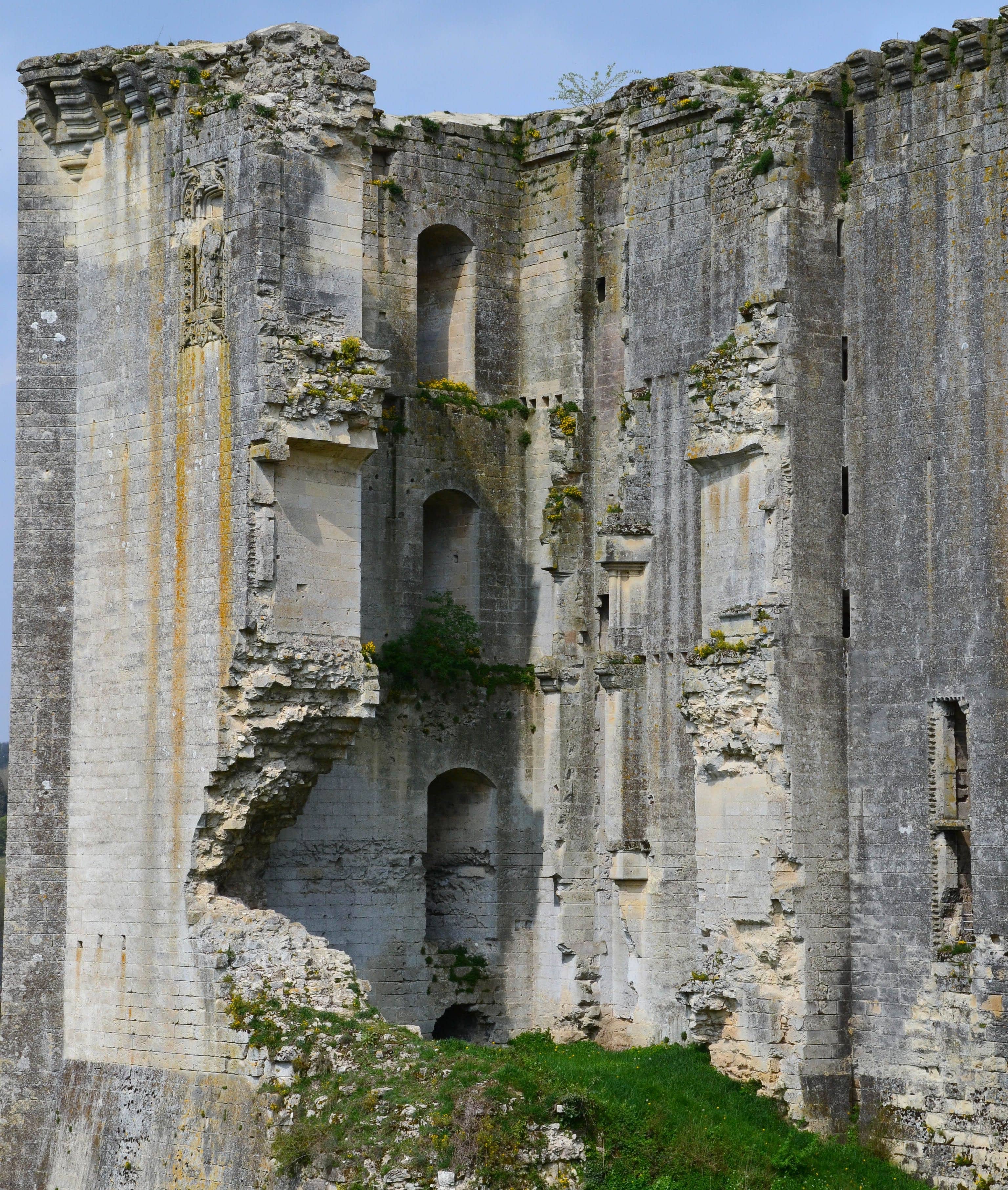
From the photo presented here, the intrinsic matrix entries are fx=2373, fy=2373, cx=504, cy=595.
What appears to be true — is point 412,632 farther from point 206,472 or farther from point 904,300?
point 904,300

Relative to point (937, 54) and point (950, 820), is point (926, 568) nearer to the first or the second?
point (950, 820)

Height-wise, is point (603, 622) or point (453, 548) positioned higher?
point (453, 548)

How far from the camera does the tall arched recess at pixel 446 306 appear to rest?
30.2 m

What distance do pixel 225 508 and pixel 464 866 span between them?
22.6 feet

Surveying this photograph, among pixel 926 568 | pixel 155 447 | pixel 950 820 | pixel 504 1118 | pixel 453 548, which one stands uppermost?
pixel 155 447

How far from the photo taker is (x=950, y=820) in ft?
81.0

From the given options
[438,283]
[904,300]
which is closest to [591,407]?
[438,283]

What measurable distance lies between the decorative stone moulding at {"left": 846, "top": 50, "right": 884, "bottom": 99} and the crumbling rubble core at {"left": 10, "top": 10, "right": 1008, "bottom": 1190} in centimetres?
5

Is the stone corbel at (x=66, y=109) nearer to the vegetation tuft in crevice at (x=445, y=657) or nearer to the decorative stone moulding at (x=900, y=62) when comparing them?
the vegetation tuft in crevice at (x=445, y=657)

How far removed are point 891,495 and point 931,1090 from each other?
630 cm

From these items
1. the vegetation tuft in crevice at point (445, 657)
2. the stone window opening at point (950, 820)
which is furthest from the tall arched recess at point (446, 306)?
the stone window opening at point (950, 820)

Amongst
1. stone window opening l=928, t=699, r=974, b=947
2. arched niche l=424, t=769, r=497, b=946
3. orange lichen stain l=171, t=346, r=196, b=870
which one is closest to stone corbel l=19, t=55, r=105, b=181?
orange lichen stain l=171, t=346, r=196, b=870

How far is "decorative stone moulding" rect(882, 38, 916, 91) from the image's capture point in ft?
84.4

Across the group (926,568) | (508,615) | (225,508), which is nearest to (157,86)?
(225,508)
